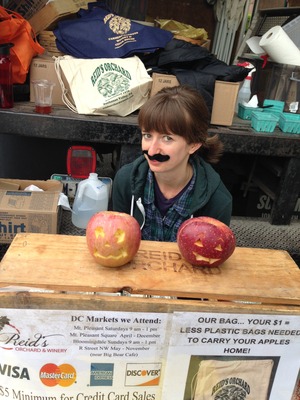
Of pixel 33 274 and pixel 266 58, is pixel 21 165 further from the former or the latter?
pixel 33 274

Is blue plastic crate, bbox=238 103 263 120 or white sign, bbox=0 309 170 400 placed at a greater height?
blue plastic crate, bbox=238 103 263 120

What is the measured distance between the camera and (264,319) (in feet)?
3.42

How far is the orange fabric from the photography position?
291 centimetres

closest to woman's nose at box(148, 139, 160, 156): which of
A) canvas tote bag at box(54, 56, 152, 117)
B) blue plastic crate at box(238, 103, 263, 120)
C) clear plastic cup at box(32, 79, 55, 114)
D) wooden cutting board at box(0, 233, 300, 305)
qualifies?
wooden cutting board at box(0, 233, 300, 305)

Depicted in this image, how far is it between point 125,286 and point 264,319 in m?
0.39

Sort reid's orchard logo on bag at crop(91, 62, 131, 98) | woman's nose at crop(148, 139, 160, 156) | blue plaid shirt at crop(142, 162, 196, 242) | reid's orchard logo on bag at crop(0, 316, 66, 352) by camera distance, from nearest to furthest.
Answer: reid's orchard logo on bag at crop(0, 316, 66, 352), woman's nose at crop(148, 139, 160, 156), blue plaid shirt at crop(142, 162, 196, 242), reid's orchard logo on bag at crop(91, 62, 131, 98)

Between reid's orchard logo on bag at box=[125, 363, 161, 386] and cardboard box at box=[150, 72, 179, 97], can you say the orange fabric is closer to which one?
cardboard box at box=[150, 72, 179, 97]

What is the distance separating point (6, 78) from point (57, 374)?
2.55 m

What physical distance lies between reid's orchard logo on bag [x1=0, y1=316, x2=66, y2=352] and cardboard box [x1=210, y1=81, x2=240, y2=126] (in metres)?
2.59

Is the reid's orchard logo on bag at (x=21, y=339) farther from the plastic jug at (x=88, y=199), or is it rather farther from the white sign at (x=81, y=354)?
the plastic jug at (x=88, y=199)

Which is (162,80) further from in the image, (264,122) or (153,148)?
(153,148)

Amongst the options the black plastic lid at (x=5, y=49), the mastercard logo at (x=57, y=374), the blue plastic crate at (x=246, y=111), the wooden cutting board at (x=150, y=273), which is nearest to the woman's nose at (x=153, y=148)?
the wooden cutting board at (x=150, y=273)

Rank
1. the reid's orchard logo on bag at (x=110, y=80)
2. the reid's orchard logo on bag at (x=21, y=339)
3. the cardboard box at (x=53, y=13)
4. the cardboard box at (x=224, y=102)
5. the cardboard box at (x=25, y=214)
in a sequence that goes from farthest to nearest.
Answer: the cardboard box at (x=53, y=13) < the cardboard box at (x=224, y=102) < the reid's orchard logo on bag at (x=110, y=80) < the cardboard box at (x=25, y=214) < the reid's orchard logo on bag at (x=21, y=339)

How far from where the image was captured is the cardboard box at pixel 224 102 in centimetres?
315
